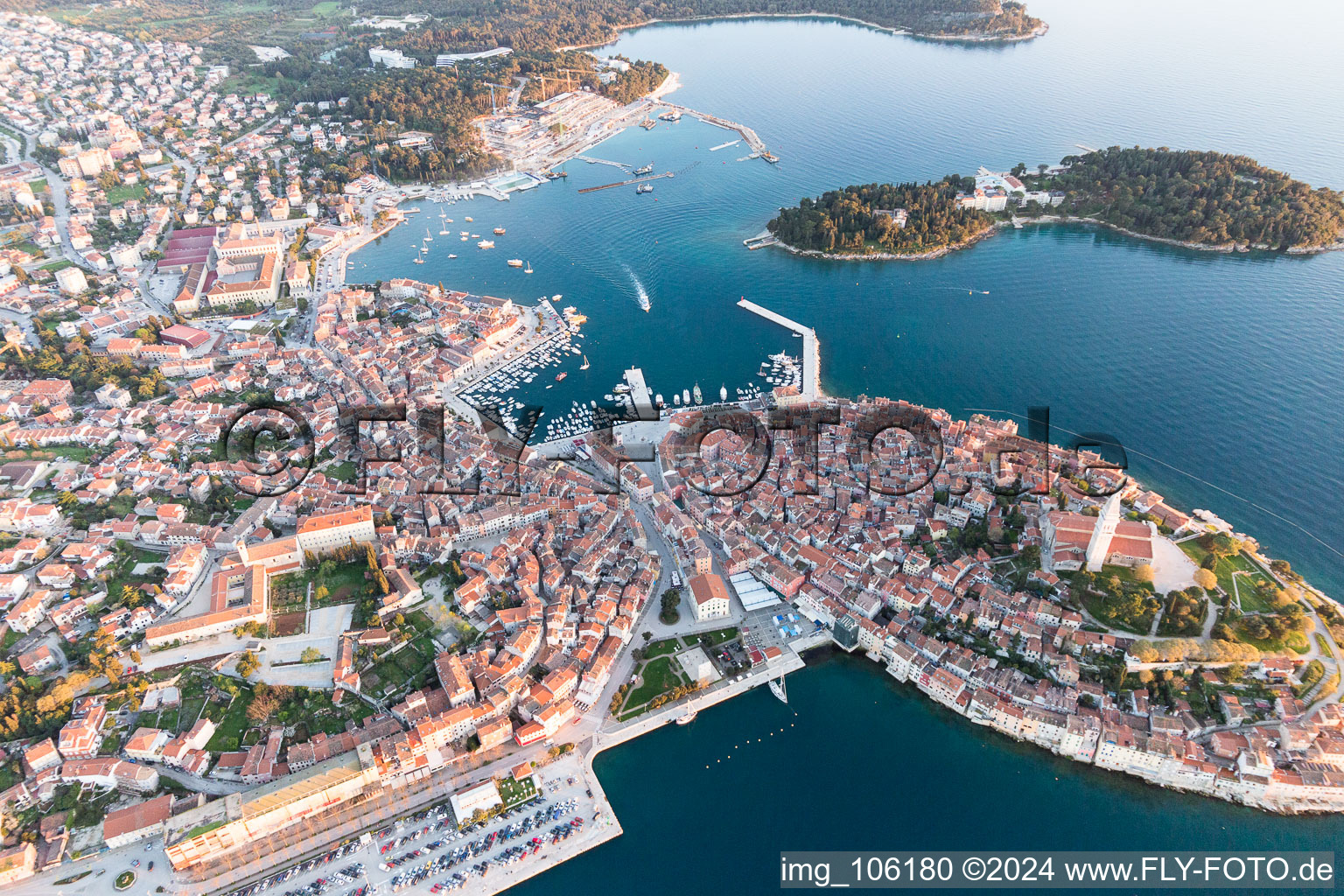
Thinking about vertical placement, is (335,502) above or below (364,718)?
above

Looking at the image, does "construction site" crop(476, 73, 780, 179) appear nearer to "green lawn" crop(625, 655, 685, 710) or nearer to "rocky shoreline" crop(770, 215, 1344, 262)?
"rocky shoreline" crop(770, 215, 1344, 262)

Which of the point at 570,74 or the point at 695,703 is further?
the point at 570,74

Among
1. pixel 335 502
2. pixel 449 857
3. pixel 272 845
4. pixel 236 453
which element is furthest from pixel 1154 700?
pixel 236 453

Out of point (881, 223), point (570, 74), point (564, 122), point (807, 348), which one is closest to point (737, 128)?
point (564, 122)

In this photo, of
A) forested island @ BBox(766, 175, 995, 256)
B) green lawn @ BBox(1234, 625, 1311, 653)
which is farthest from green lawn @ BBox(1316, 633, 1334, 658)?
forested island @ BBox(766, 175, 995, 256)

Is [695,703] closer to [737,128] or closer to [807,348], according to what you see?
[807,348]

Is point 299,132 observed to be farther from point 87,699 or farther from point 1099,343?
point 1099,343
